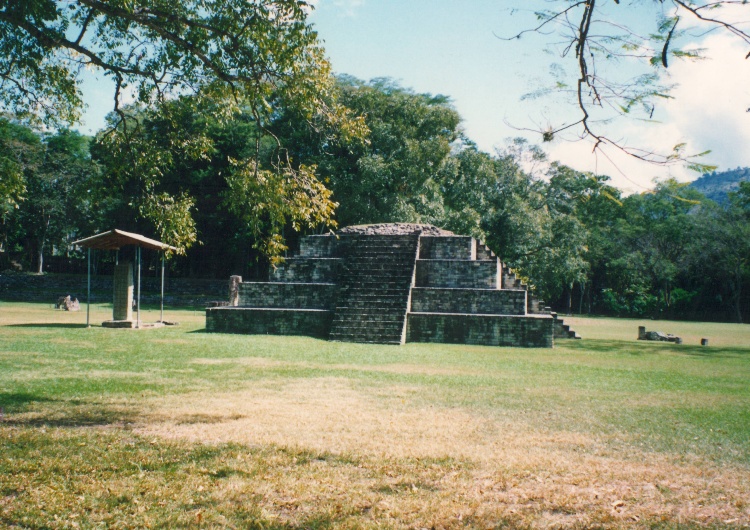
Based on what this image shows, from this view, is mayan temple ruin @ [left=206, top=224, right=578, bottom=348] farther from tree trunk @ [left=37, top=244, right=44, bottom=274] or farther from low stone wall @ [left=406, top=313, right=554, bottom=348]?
tree trunk @ [left=37, top=244, right=44, bottom=274]

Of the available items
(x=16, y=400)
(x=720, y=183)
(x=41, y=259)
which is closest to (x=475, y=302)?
(x=16, y=400)

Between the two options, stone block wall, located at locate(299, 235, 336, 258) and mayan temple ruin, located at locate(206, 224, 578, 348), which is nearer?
mayan temple ruin, located at locate(206, 224, 578, 348)

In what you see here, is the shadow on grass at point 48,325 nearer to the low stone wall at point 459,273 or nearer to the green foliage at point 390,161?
the low stone wall at point 459,273

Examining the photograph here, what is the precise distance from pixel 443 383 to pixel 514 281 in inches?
357

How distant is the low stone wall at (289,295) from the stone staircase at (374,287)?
52 centimetres

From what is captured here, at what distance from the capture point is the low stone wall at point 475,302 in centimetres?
1459

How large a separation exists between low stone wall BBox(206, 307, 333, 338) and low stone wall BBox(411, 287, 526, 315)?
7.64 ft

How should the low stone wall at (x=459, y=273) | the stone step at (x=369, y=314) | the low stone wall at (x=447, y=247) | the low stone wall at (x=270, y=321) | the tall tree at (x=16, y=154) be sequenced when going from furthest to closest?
1. the tall tree at (x=16, y=154)
2. the low stone wall at (x=447, y=247)
3. the low stone wall at (x=459, y=273)
4. the low stone wall at (x=270, y=321)
5. the stone step at (x=369, y=314)

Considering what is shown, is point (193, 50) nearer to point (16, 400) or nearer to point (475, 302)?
point (16, 400)

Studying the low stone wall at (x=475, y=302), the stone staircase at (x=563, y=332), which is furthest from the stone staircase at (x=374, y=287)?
the stone staircase at (x=563, y=332)

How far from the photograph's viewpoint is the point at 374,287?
15562mm

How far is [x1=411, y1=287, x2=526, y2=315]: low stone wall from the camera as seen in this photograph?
14586 mm

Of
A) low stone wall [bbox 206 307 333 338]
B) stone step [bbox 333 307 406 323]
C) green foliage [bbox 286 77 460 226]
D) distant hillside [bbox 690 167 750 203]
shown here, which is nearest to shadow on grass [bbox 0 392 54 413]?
low stone wall [bbox 206 307 333 338]

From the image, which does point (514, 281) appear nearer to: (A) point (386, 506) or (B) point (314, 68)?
(B) point (314, 68)
